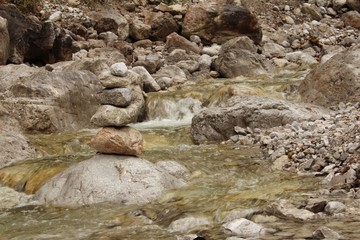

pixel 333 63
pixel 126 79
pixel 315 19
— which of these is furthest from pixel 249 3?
pixel 126 79

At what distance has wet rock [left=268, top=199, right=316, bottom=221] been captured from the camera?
7.03 m

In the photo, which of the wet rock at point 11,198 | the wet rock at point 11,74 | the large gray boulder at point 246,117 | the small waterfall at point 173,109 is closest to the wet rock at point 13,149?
the wet rock at point 11,198

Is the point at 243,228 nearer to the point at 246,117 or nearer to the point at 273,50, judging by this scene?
the point at 246,117

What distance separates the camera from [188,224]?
7.61 metres

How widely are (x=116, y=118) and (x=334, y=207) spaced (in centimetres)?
508

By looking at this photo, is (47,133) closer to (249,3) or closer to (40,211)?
(40,211)

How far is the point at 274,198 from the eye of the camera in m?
8.57

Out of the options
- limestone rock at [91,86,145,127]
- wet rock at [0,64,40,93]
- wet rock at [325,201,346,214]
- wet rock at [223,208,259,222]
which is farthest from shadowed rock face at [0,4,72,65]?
wet rock at [325,201,346,214]

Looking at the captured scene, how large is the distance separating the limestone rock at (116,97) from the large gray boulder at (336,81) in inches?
315

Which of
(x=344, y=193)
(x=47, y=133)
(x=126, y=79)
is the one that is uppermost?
(x=126, y=79)

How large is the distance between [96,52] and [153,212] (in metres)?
19.5

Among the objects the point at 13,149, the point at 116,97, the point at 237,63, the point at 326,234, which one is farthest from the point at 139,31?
the point at 326,234

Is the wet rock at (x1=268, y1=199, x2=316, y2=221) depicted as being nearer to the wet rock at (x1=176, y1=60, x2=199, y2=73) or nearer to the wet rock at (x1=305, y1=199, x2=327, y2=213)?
the wet rock at (x1=305, y1=199, x2=327, y2=213)

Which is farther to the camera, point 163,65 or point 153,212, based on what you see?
point 163,65
